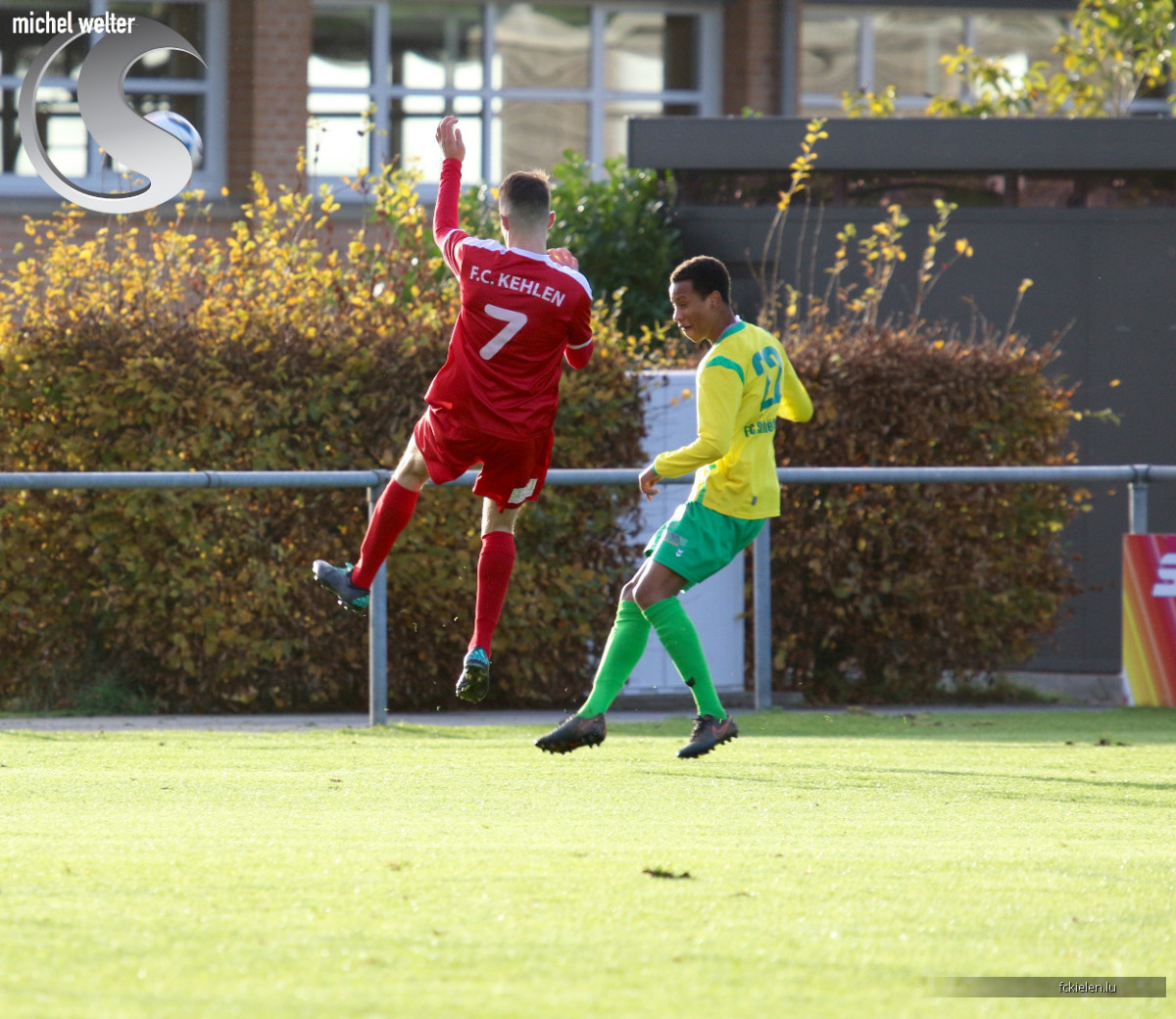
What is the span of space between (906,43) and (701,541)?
16801mm

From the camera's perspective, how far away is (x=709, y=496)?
684 cm

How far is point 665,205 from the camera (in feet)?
47.3

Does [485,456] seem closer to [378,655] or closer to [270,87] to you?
[378,655]

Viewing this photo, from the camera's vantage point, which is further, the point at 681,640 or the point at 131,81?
the point at 131,81

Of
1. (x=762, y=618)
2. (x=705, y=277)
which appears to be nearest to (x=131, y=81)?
(x=762, y=618)

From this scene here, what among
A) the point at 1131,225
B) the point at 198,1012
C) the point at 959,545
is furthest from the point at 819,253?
the point at 198,1012

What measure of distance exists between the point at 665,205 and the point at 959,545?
5072 millimetres

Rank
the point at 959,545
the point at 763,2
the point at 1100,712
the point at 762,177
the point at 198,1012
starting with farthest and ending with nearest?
1. the point at 763,2
2. the point at 762,177
3. the point at 959,545
4. the point at 1100,712
5. the point at 198,1012

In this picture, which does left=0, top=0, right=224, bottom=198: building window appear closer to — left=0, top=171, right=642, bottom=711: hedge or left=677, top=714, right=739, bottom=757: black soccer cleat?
left=0, top=171, right=642, bottom=711: hedge

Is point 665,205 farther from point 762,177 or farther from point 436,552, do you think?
point 436,552

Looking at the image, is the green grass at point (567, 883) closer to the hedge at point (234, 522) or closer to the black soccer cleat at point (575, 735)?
the black soccer cleat at point (575, 735)

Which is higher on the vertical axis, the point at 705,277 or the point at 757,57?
the point at 757,57

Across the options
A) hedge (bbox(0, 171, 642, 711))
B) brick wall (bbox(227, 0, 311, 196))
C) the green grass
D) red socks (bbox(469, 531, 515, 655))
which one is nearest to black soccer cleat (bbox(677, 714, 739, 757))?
the green grass

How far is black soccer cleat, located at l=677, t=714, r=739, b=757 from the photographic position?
6.70 m
